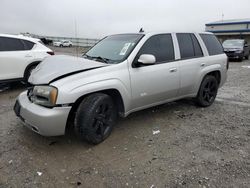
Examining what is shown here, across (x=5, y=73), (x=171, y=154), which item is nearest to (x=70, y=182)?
(x=171, y=154)

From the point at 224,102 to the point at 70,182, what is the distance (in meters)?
4.69

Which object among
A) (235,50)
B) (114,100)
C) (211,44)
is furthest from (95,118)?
(235,50)

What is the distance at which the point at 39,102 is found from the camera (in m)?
3.32

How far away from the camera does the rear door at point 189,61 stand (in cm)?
479

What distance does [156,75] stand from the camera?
423 centimetres

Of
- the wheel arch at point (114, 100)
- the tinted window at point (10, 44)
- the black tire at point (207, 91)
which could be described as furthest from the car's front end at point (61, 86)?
the tinted window at point (10, 44)

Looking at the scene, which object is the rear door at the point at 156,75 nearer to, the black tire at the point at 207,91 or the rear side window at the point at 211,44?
the black tire at the point at 207,91

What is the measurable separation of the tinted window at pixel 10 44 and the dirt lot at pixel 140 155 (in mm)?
2874

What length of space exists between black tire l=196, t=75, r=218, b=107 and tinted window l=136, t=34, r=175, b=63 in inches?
49.4

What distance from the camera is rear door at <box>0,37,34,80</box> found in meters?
6.86

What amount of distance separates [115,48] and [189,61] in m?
1.61

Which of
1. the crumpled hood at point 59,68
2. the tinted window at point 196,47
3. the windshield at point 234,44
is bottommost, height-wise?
the windshield at point 234,44

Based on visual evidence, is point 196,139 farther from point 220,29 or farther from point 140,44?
point 220,29

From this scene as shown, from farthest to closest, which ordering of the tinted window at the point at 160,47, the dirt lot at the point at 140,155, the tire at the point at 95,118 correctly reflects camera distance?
1. the tinted window at the point at 160,47
2. the tire at the point at 95,118
3. the dirt lot at the point at 140,155
